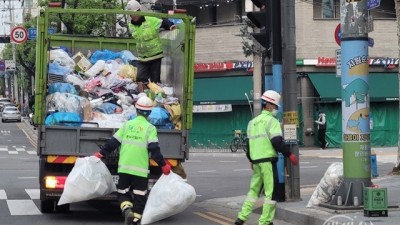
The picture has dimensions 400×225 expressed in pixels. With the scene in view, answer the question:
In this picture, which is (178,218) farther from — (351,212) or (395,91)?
(395,91)

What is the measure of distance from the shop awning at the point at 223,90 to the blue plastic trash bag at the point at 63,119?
26.3m

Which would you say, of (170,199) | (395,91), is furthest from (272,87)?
(395,91)

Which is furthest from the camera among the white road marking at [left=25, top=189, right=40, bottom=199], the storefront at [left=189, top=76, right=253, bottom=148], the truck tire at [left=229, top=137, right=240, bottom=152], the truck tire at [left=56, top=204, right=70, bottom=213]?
the storefront at [left=189, top=76, right=253, bottom=148]

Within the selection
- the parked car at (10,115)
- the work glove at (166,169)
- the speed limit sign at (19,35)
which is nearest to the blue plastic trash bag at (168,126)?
the work glove at (166,169)

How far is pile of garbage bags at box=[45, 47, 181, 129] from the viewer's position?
13.5 meters

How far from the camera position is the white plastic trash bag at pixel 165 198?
11312 mm

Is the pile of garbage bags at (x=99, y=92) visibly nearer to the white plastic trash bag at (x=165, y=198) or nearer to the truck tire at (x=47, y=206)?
the truck tire at (x=47, y=206)

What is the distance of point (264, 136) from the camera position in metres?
11.7

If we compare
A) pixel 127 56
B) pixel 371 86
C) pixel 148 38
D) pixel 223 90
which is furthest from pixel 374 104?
pixel 148 38

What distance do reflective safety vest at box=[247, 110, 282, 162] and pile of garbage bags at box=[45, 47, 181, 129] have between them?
224cm

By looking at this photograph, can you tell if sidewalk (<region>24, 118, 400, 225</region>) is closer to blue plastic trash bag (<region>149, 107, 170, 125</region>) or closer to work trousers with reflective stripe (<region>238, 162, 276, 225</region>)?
work trousers with reflective stripe (<region>238, 162, 276, 225</region>)

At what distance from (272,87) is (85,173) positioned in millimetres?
4951

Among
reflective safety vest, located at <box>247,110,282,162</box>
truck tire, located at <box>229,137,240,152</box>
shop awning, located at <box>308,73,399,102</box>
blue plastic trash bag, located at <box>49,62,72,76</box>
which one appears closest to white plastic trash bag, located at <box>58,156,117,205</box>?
reflective safety vest, located at <box>247,110,282,162</box>

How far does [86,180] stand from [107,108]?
7.75ft
